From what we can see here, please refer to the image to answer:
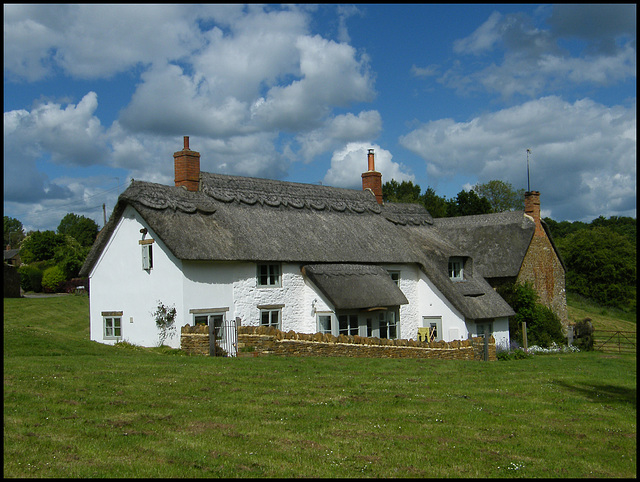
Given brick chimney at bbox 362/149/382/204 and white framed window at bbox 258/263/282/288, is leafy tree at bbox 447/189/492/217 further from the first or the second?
white framed window at bbox 258/263/282/288

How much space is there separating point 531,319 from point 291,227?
53.0 ft

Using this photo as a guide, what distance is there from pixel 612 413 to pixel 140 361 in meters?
13.2

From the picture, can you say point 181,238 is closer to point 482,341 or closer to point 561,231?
point 482,341

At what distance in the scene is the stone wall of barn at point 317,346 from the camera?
22.6 m

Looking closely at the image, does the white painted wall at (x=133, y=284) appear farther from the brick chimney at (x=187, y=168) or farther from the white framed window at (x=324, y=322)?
the white framed window at (x=324, y=322)

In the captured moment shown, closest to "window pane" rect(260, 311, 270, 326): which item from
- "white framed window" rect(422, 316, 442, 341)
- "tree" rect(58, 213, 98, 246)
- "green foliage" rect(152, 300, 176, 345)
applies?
"green foliage" rect(152, 300, 176, 345)

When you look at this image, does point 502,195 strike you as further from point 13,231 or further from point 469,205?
point 13,231

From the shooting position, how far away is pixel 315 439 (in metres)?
10.3

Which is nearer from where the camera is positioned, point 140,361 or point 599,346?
point 140,361

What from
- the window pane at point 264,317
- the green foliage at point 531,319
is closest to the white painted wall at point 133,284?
the window pane at point 264,317

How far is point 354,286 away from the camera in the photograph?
99.1 ft

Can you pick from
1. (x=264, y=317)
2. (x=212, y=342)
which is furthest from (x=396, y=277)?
(x=212, y=342)

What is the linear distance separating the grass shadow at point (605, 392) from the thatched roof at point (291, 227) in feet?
50.7

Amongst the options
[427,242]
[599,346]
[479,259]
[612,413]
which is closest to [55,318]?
[427,242]
